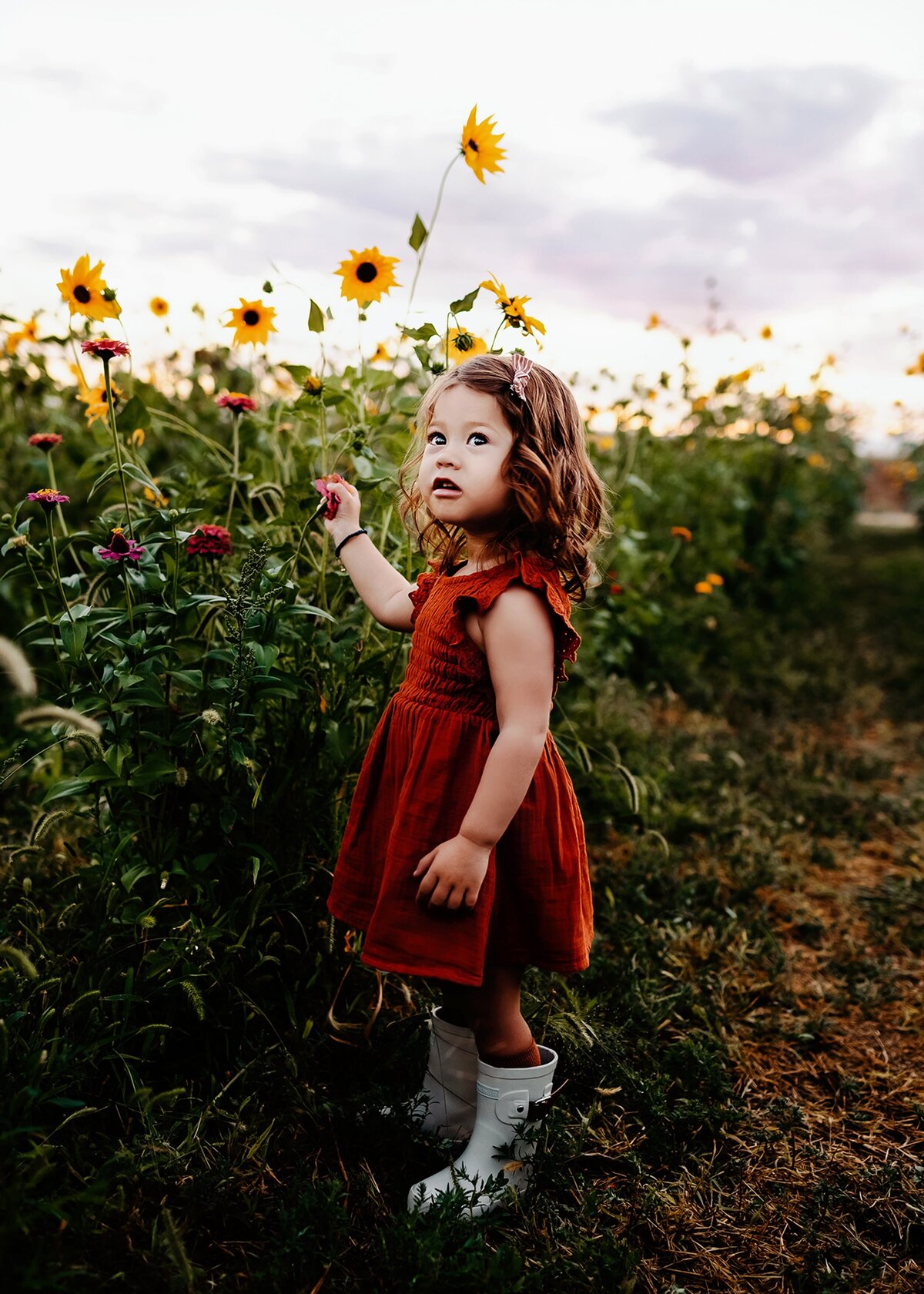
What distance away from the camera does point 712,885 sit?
2.65 meters

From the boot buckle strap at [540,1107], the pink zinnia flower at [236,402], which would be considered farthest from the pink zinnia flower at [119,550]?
the boot buckle strap at [540,1107]

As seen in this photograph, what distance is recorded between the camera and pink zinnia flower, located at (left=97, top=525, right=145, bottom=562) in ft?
5.04

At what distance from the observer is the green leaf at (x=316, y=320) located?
179 centimetres

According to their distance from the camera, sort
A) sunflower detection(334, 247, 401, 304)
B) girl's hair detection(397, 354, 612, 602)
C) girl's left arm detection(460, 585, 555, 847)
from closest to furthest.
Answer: girl's left arm detection(460, 585, 555, 847), girl's hair detection(397, 354, 612, 602), sunflower detection(334, 247, 401, 304)

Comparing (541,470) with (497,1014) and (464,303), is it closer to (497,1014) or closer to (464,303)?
(464,303)

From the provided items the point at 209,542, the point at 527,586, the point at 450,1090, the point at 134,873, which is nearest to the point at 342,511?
the point at 209,542

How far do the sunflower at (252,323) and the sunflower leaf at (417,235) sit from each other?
31 cm

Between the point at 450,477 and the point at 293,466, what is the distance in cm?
98

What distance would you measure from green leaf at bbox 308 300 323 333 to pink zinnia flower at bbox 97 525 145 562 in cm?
52

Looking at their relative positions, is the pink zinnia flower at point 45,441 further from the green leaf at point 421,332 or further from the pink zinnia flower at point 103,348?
the green leaf at point 421,332

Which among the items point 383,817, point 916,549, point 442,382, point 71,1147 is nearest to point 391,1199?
point 71,1147

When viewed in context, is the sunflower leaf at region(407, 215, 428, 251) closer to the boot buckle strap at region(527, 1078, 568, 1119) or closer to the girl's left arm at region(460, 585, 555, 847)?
the girl's left arm at region(460, 585, 555, 847)

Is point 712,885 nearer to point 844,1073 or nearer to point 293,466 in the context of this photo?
point 844,1073

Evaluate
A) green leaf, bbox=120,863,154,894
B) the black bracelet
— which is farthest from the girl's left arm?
green leaf, bbox=120,863,154,894
